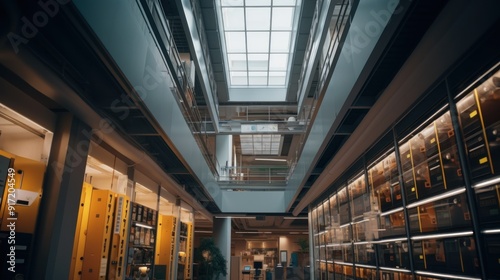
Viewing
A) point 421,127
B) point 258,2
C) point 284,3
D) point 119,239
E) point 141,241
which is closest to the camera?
point 421,127

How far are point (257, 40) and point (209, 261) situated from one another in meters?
9.85

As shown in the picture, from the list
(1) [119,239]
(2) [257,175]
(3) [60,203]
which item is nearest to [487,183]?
(3) [60,203]

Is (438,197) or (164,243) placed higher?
(438,197)

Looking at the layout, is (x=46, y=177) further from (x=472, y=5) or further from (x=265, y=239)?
(x=265, y=239)

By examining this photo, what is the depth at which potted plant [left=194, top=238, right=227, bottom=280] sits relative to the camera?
15.6 meters

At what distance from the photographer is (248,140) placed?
71.4 feet

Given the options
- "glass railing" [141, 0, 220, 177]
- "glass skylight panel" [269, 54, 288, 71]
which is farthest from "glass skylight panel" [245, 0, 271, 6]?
"glass railing" [141, 0, 220, 177]

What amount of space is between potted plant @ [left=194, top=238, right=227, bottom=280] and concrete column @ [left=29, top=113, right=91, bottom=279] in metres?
11.5

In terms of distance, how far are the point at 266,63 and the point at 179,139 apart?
29.9 feet

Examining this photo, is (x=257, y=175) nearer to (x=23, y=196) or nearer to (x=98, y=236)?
(x=98, y=236)

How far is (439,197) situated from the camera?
4152 mm

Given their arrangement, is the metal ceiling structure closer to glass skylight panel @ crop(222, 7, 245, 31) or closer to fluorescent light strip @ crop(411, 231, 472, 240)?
fluorescent light strip @ crop(411, 231, 472, 240)

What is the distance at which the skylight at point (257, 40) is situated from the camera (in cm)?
1209

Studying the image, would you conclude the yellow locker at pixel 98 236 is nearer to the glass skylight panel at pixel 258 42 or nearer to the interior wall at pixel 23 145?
the interior wall at pixel 23 145
